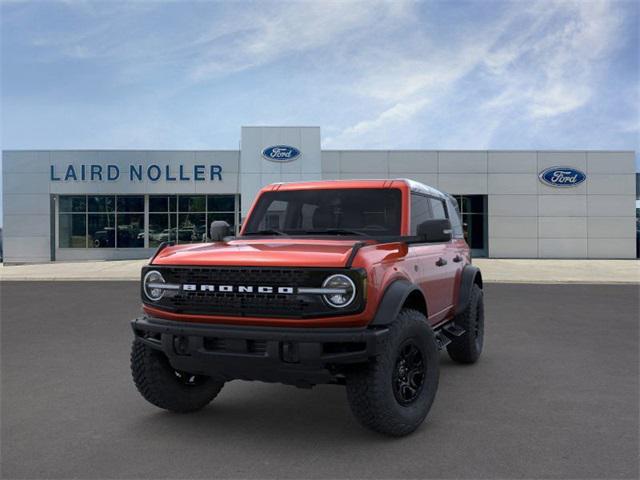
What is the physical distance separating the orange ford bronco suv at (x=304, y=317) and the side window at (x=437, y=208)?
95cm

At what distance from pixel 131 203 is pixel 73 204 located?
10.2ft

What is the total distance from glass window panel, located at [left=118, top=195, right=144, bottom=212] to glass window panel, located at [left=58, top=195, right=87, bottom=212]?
1.92 metres

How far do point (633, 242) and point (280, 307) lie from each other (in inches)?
1156

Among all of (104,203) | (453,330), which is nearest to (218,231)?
(453,330)

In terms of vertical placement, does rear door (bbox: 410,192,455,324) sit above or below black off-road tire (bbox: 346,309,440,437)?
above

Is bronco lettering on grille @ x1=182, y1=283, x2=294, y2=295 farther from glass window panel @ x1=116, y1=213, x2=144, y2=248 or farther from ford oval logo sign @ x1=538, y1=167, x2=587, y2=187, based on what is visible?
ford oval logo sign @ x1=538, y1=167, x2=587, y2=187

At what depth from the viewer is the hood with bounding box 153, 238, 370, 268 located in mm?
3744

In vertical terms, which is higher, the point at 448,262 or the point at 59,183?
the point at 59,183

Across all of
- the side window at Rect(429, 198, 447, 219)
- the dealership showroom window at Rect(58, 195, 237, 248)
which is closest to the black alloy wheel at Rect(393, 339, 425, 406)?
the side window at Rect(429, 198, 447, 219)

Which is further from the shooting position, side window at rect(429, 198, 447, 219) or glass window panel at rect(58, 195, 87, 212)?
glass window panel at rect(58, 195, 87, 212)

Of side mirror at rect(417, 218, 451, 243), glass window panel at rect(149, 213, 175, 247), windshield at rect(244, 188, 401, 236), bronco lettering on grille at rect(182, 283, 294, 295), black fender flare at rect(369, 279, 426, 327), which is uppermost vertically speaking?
glass window panel at rect(149, 213, 175, 247)

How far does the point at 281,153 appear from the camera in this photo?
27.3 metres

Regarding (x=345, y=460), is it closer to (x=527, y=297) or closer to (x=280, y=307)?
(x=280, y=307)

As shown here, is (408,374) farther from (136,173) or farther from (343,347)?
(136,173)
